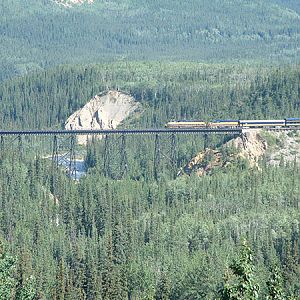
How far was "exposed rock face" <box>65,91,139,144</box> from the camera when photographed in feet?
573

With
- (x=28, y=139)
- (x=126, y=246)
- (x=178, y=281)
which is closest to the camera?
(x=178, y=281)

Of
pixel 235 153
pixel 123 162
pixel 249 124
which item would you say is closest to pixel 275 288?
pixel 235 153

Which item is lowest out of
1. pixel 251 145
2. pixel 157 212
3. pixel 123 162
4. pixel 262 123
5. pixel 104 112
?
pixel 157 212

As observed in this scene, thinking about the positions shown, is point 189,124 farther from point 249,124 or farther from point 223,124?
point 249,124

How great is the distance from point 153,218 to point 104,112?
75927 mm

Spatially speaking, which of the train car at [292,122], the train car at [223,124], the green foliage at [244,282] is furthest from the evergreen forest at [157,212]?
the train car at [223,124]

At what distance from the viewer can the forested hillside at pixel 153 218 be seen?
79.4m

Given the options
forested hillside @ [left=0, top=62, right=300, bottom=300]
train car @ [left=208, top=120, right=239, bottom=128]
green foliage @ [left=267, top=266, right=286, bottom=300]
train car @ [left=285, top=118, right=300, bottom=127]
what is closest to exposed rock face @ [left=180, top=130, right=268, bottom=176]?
forested hillside @ [left=0, top=62, right=300, bottom=300]

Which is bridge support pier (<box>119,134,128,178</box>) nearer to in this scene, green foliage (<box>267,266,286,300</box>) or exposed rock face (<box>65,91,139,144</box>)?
exposed rock face (<box>65,91,139,144</box>)

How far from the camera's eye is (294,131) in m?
130

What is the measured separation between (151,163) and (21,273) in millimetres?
58246

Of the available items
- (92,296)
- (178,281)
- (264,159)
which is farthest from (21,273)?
(264,159)

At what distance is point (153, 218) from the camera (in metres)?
101

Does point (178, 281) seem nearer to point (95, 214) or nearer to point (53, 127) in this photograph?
point (95, 214)
